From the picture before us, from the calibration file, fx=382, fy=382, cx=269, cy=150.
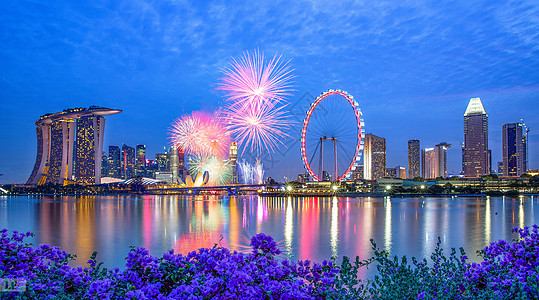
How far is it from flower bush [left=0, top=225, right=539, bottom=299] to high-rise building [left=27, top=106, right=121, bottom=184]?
600 feet

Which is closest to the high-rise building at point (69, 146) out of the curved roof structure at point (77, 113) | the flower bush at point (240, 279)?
the curved roof structure at point (77, 113)

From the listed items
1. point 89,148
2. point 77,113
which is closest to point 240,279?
point 77,113

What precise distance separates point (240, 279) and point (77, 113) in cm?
18811

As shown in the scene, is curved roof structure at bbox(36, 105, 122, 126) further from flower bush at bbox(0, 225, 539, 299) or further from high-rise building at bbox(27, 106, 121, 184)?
flower bush at bbox(0, 225, 539, 299)

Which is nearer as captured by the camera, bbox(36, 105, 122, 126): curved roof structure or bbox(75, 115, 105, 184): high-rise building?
bbox(36, 105, 122, 126): curved roof structure

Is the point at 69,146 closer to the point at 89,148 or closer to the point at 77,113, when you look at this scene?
the point at 89,148

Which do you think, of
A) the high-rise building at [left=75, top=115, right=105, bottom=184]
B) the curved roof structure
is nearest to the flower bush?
the curved roof structure

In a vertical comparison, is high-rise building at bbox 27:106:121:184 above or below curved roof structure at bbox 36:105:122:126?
below

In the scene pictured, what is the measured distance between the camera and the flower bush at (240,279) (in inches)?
170

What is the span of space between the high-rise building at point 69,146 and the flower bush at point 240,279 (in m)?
183

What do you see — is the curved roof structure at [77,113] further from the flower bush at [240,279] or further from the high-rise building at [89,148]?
the flower bush at [240,279]

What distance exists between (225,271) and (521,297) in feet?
11.3

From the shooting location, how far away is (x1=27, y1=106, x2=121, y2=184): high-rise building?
17338cm

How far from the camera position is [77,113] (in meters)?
171
